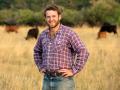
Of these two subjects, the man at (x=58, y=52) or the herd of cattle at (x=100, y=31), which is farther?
the herd of cattle at (x=100, y=31)

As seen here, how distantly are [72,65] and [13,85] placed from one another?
3.95 metres

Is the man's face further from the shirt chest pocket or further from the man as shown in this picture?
the shirt chest pocket

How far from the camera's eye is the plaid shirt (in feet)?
19.6

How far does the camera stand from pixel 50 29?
19.7ft

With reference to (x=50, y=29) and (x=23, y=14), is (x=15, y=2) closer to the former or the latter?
(x=23, y=14)

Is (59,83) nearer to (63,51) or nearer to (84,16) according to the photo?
(63,51)

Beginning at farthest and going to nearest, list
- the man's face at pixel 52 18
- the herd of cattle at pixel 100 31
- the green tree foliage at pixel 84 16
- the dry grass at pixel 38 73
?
the green tree foliage at pixel 84 16
the herd of cattle at pixel 100 31
the dry grass at pixel 38 73
the man's face at pixel 52 18

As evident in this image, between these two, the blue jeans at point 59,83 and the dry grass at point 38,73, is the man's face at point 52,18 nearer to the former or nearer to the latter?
the blue jeans at point 59,83

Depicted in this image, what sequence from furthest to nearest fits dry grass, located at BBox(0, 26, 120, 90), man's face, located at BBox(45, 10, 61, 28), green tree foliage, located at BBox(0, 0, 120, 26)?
1. green tree foliage, located at BBox(0, 0, 120, 26)
2. dry grass, located at BBox(0, 26, 120, 90)
3. man's face, located at BBox(45, 10, 61, 28)

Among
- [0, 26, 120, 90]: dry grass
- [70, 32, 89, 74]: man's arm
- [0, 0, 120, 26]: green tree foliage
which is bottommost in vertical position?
[0, 26, 120, 90]: dry grass

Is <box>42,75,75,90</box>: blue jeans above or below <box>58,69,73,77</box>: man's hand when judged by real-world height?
below

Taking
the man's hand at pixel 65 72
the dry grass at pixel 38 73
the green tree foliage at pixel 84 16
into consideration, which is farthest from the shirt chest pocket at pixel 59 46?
the green tree foliage at pixel 84 16

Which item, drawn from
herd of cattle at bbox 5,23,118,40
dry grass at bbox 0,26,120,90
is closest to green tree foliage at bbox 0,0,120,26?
herd of cattle at bbox 5,23,118,40

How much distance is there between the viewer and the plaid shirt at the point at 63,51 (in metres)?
5.97
